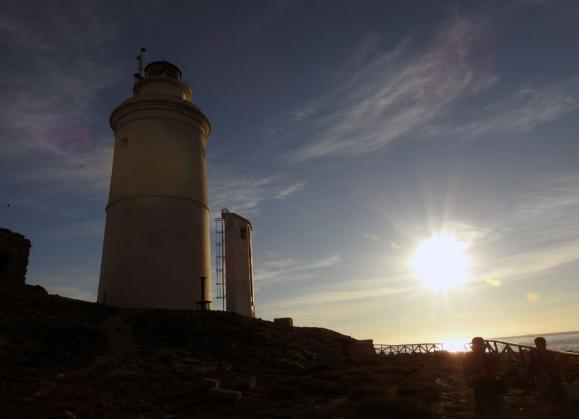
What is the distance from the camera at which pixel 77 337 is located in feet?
45.5

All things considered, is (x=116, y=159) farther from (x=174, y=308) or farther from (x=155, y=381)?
(x=155, y=381)

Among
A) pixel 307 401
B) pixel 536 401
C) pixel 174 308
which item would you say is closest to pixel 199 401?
pixel 307 401

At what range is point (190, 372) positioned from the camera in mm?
11367

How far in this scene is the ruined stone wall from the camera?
759 inches

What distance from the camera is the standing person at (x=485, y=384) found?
698 cm

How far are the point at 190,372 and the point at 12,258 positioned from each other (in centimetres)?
1321

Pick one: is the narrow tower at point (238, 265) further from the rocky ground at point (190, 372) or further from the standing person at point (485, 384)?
the standing person at point (485, 384)

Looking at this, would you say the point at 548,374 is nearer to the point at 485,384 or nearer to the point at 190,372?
the point at 485,384

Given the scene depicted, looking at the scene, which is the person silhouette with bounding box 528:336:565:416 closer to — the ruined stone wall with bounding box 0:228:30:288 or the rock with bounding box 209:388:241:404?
the rock with bounding box 209:388:241:404

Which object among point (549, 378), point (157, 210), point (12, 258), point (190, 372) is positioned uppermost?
point (157, 210)

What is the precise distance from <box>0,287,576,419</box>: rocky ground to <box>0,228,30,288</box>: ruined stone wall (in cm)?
133

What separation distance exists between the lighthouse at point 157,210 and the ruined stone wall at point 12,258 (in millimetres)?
3469

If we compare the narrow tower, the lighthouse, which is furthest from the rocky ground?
the narrow tower

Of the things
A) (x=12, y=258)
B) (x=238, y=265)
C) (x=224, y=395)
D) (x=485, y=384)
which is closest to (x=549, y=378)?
(x=485, y=384)
